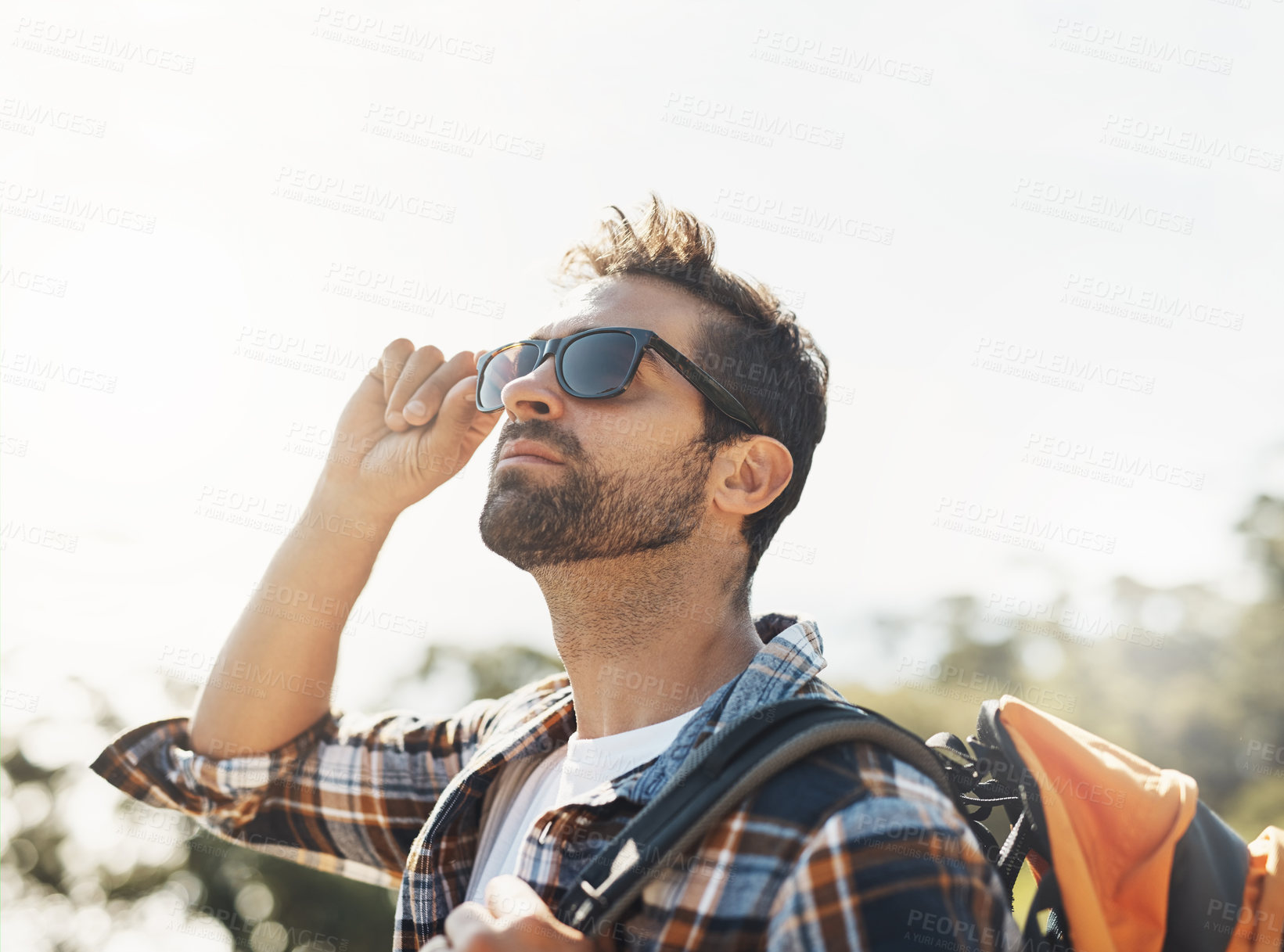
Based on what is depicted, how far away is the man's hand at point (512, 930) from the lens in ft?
6.56

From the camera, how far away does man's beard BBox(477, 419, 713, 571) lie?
3049mm

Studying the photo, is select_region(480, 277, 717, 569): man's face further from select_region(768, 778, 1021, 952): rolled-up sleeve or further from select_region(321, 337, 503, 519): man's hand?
select_region(768, 778, 1021, 952): rolled-up sleeve

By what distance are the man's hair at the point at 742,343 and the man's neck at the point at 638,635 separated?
1.01 feet

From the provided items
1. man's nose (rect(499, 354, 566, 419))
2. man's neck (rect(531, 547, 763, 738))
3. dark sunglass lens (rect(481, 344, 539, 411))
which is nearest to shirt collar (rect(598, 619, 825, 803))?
man's neck (rect(531, 547, 763, 738))

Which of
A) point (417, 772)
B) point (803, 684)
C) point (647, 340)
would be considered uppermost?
point (647, 340)

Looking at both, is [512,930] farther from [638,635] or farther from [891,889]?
[638,635]

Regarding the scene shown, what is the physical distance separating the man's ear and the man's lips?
0.58m

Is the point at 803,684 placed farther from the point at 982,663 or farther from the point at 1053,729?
the point at 982,663

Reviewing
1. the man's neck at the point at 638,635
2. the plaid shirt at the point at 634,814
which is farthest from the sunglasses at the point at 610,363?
the plaid shirt at the point at 634,814

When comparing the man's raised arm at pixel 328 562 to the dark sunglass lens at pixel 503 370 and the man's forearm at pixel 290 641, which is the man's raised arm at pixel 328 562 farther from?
the dark sunglass lens at pixel 503 370

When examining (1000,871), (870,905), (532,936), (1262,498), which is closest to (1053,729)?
(1000,871)

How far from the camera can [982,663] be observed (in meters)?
32.8

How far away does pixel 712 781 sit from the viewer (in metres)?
2.16

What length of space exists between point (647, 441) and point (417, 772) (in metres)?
1.54
